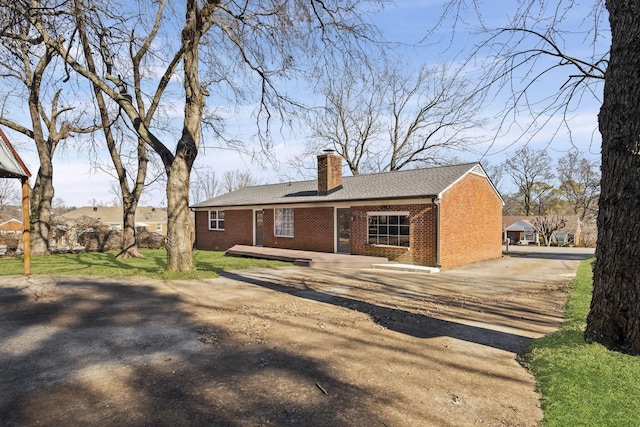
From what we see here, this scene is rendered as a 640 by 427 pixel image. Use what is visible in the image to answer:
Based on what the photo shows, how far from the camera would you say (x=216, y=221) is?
74.8ft

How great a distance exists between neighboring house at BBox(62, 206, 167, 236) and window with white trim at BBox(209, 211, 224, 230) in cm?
3649

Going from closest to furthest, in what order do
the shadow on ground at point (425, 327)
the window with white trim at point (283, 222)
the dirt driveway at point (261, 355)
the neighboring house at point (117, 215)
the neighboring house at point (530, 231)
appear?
1. the dirt driveway at point (261, 355)
2. the shadow on ground at point (425, 327)
3. the window with white trim at point (283, 222)
4. the neighboring house at point (530, 231)
5. the neighboring house at point (117, 215)

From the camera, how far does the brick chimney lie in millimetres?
17812

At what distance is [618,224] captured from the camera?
12.4 feet

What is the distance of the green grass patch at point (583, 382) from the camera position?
298 centimetres

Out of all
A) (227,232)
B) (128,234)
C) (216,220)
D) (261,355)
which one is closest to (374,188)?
(227,232)

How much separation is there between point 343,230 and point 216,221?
992 cm

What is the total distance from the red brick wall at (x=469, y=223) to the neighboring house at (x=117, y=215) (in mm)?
49723

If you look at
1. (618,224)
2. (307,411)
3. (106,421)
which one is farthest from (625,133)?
(106,421)

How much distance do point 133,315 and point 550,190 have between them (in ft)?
210

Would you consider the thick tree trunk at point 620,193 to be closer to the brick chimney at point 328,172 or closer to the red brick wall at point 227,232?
the brick chimney at point 328,172

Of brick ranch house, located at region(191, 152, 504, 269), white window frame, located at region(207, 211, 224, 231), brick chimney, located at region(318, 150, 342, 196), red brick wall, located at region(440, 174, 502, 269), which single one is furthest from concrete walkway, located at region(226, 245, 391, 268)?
white window frame, located at region(207, 211, 224, 231)

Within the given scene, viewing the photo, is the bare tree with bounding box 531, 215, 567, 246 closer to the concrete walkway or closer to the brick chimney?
the brick chimney

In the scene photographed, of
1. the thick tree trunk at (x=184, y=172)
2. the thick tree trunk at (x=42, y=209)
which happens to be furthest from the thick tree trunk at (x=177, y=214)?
the thick tree trunk at (x=42, y=209)
